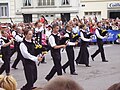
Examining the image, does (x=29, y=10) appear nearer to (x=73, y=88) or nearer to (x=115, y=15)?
(x=115, y=15)

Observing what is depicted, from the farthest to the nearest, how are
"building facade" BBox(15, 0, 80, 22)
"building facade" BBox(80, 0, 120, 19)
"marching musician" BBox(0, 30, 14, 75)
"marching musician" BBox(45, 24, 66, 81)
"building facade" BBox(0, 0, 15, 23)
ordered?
"building facade" BBox(0, 0, 15, 23) → "building facade" BBox(80, 0, 120, 19) → "building facade" BBox(15, 0, 80, 22) → "marching musician" BBox(0, 30, 14, 75) → "marching musician" BBox(45, 24, 66, 81)

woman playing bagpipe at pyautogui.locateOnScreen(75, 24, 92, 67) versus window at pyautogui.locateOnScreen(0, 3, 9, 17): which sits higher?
window at pyautogui.locateOnScreen(0, 3, 9, 17)

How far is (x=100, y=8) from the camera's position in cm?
3850

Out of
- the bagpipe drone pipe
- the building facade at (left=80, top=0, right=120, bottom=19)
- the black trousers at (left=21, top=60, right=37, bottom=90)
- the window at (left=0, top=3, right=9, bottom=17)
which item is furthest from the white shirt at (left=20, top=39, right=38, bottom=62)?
the window at (left=0, top=3, right=9, bottom=17)

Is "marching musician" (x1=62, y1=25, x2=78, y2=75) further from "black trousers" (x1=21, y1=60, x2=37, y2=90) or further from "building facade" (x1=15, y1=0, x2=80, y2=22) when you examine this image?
"building facade" (x1=15, y1=0, x2=80, y2=22)

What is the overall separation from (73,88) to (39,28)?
13660 mm

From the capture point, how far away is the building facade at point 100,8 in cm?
3812

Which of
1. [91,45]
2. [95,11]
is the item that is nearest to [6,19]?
[95,11]

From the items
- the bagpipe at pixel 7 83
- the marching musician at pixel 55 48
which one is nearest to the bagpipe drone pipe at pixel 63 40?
the marching musician at pixel 55 48

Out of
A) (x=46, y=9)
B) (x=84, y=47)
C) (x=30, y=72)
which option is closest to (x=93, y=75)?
(x=84, y=47)

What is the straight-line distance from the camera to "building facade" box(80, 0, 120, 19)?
1501 inches

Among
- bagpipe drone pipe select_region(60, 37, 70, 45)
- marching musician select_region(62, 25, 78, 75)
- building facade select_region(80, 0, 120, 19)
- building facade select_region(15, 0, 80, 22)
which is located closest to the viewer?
bagpipe drone pipe select_region(60, 37, 70, 45)

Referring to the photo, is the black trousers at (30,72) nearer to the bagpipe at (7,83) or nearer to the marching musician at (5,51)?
the marching musician at (5,51)

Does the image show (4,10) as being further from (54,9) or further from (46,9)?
(54,9)
